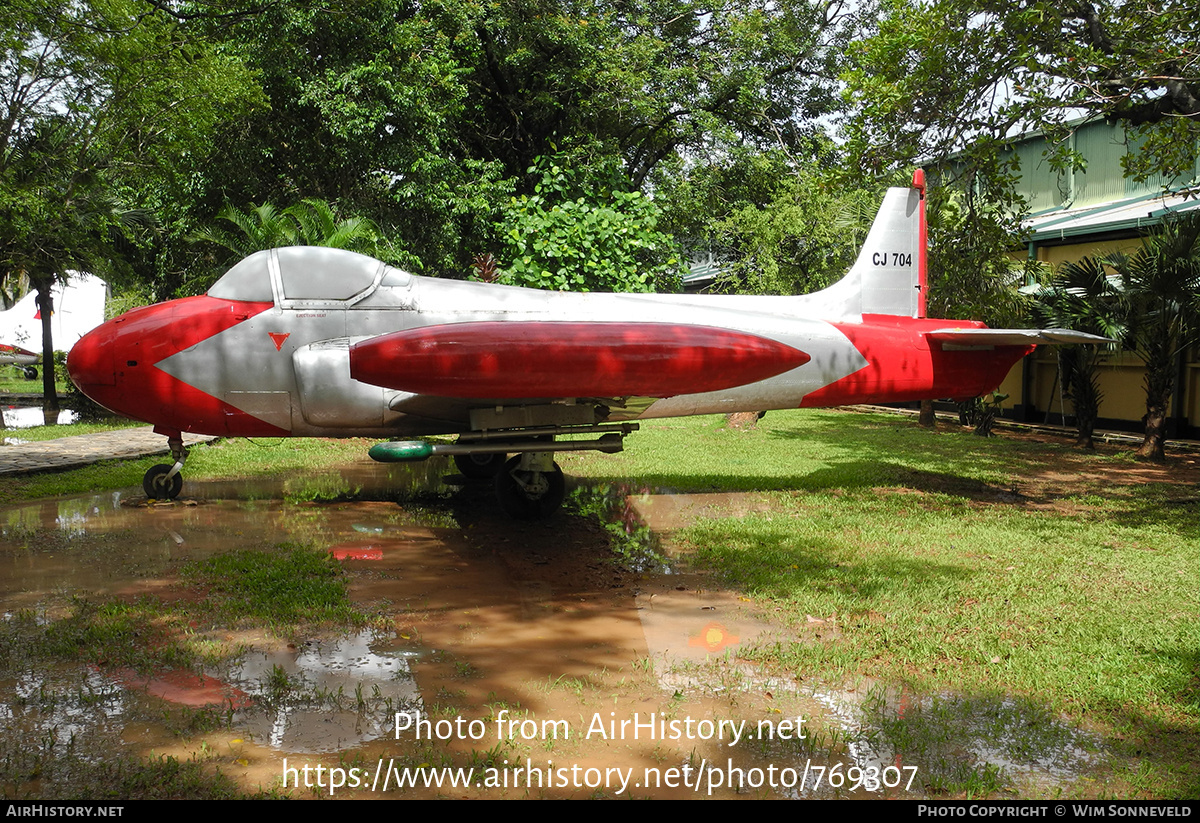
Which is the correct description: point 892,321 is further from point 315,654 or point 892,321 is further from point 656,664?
point 315,654

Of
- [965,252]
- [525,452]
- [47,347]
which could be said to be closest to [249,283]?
[525,452]

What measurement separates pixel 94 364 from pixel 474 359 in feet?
14.1

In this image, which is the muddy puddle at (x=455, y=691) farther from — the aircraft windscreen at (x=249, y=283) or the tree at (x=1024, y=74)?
the tree at (x=1024, y=74)

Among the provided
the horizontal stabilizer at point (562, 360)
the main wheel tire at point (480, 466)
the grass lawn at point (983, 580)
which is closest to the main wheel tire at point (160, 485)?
the main wheel tire at point (480, 466)

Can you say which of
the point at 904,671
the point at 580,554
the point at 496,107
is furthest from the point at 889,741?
the point at 496,107

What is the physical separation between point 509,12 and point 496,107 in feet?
10.1

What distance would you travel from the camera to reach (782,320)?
8.73 metres

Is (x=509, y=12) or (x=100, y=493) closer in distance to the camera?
(x=100, y=493)

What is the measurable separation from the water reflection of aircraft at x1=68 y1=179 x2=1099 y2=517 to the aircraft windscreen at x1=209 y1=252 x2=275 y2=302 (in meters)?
0.01

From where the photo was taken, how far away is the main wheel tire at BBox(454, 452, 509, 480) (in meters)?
10.0

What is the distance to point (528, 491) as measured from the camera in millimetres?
7832

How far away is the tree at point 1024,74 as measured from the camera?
27.3 ft

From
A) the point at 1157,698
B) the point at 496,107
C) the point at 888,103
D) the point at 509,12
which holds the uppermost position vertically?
the point at 509,12

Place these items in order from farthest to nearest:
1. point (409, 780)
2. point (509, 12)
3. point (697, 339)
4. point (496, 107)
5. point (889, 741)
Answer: point (496, 107) → point (509, 12) → point (697, 339) → point (889, 741) → point (409, 780)
